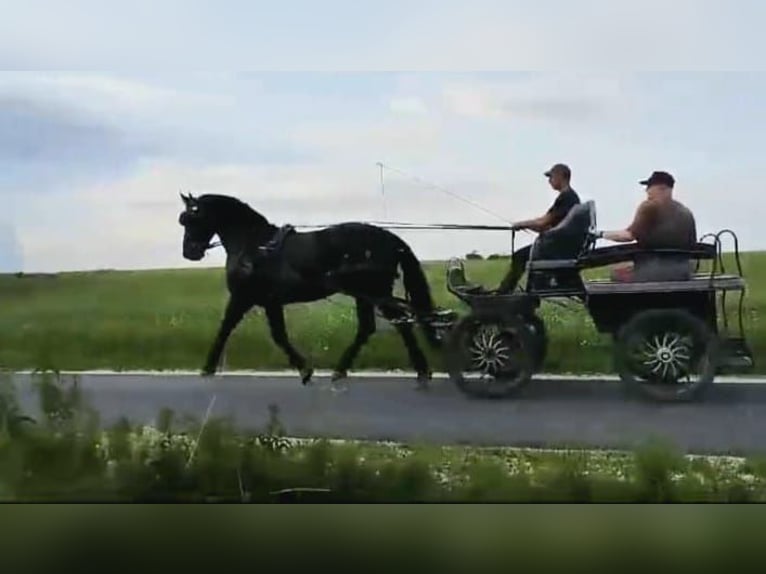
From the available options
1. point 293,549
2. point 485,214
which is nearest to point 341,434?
point 293,549

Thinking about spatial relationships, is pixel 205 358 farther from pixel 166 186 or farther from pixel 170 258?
pixel 166 186

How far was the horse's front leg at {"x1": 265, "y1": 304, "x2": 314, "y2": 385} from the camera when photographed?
2357 mm

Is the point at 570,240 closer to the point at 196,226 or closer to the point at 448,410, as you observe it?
the point at 448,410

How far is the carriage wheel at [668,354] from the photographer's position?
2.28 m

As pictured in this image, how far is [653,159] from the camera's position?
228cm

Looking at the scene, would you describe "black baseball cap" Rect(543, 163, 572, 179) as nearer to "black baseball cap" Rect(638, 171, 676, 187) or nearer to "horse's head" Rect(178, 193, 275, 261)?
"black baseball cap" Rect(638, 171, 676, 187)

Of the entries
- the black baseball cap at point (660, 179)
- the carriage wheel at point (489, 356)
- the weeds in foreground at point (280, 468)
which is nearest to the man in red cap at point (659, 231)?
the black baseball cap at point (660, 179)

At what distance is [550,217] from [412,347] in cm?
41

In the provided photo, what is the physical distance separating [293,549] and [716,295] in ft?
3.44

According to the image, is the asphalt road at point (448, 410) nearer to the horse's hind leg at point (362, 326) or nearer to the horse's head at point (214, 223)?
the horse's hind leg at point (362, 326)

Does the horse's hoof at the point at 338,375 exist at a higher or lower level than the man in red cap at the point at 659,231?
lower

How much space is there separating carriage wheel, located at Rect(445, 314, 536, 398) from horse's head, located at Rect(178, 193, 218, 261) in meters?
0.57

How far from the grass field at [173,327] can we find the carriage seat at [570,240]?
9cm

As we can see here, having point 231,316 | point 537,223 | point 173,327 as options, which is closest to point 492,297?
point 537,223
